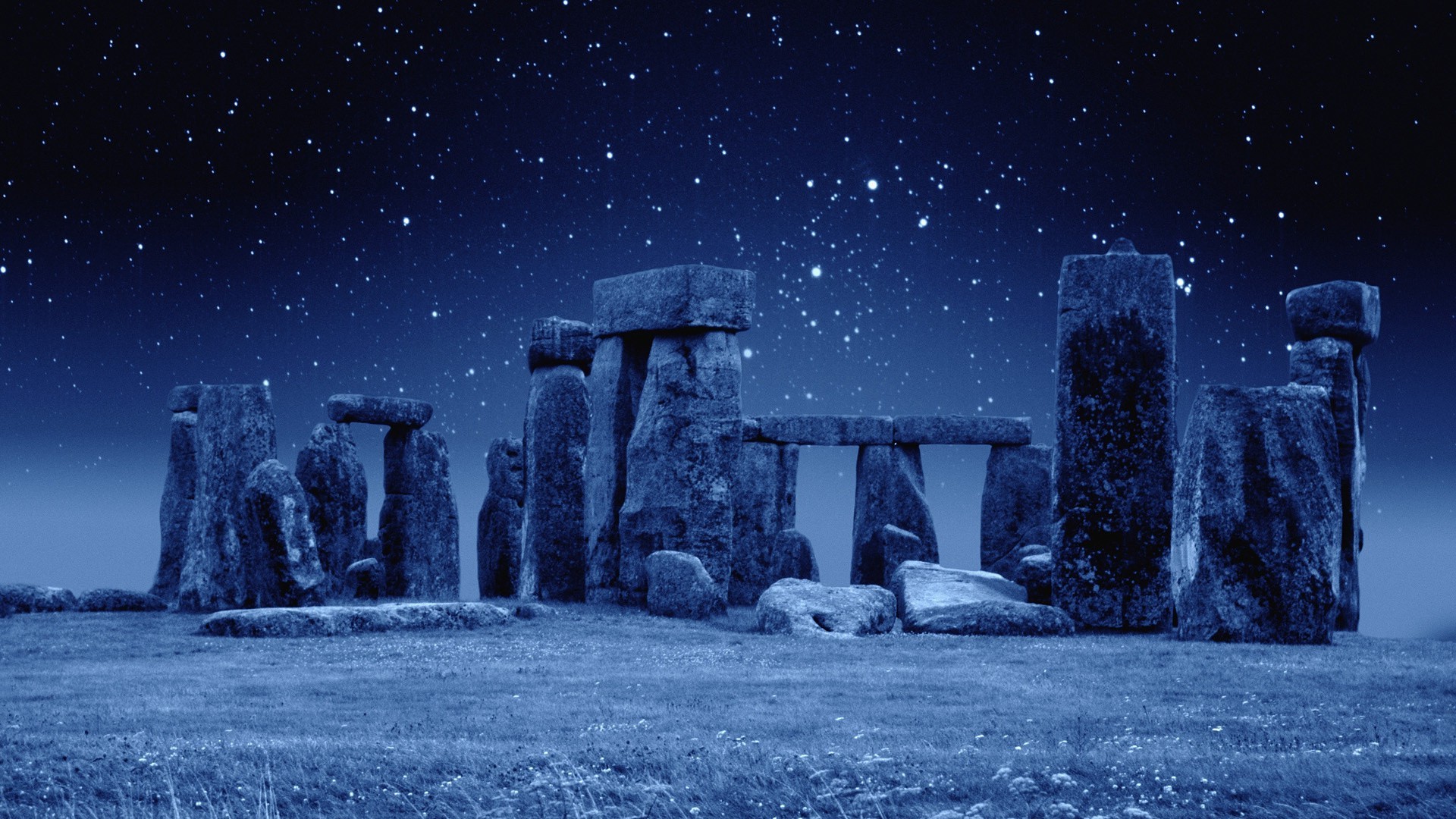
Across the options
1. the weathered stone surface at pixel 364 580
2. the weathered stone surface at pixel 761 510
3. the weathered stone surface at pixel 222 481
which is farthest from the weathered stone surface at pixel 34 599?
the weathered stone surface at pixel 761 510

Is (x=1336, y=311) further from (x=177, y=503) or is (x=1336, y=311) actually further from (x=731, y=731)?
(x=177, y=503)

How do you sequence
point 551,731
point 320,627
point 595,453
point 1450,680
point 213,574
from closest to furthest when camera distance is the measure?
1. point 551,731
2. point 1450,680
3. point 320,627
4. point 213,574
5. point 595,453

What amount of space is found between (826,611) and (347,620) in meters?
4.19

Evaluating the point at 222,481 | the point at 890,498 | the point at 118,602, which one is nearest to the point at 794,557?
the point at 890,498

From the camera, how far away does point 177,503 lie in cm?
1942

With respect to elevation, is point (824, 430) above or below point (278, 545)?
above

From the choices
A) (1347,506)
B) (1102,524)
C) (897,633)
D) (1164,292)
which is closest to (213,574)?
(897,633)

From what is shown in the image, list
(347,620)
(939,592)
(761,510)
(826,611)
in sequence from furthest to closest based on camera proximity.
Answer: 1. (761,510)
2. (939,592)
3. (826,611)
4. (347,620)

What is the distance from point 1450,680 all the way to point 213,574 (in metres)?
11.7

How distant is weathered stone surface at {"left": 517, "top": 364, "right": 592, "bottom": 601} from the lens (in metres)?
17.9

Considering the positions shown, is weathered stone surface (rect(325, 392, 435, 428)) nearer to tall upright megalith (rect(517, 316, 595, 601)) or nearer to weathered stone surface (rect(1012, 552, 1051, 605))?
tall upright megalith (rect(517, 316, 595, 601))

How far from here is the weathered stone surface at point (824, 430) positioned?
78.3ft

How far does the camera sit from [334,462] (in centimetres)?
1941

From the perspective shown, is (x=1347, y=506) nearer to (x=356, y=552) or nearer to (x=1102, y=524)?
(x=1102, y=524)
